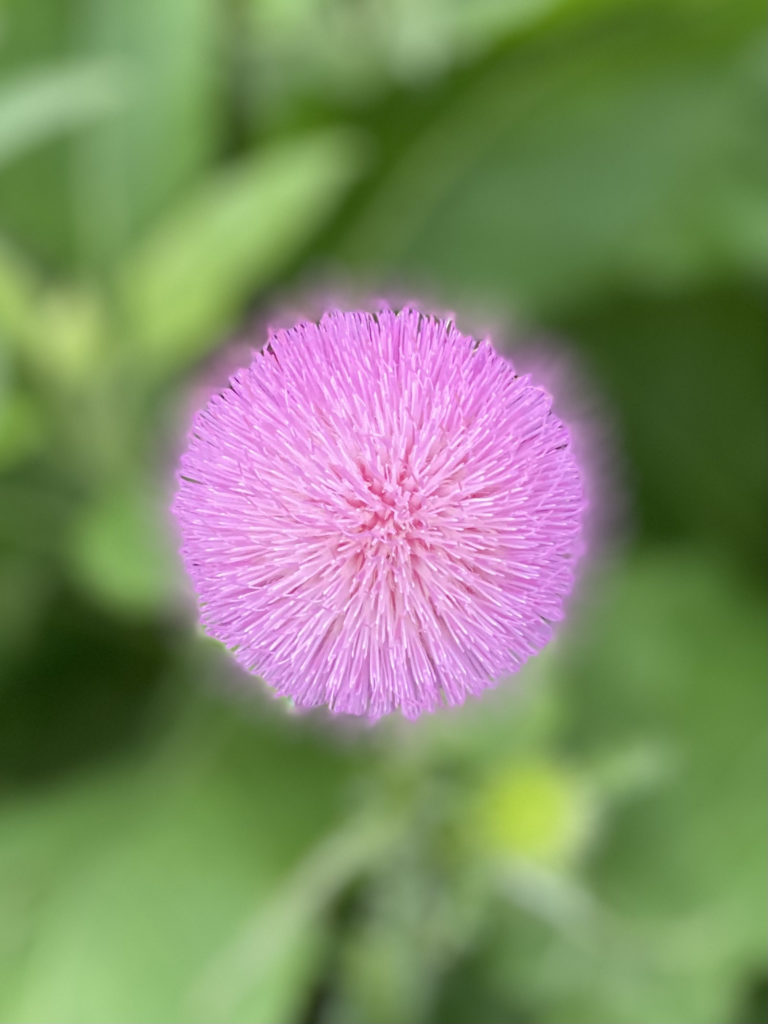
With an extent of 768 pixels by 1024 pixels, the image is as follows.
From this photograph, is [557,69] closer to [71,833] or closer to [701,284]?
[701,284]

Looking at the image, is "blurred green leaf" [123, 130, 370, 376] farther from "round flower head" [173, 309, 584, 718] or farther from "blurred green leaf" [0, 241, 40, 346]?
"round flower head" [173, 309, 584, 718]

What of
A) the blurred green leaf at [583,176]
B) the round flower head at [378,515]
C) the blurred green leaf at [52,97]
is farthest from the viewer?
the blurred green leaf at [583,176]

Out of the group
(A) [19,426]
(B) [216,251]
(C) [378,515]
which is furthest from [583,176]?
(C) [378,515]

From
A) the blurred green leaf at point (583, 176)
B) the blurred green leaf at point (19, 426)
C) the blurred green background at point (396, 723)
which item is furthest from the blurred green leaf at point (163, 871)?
the blurred green leaf at point (583, 176)

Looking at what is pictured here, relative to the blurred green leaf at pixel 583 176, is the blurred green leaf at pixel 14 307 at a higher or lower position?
lower

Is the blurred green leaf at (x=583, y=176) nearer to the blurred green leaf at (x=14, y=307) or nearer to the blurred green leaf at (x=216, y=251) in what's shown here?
the blurred green leaf at (x=216, y=251)
